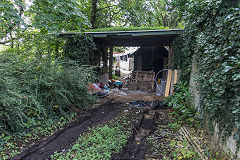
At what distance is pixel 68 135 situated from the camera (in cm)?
373

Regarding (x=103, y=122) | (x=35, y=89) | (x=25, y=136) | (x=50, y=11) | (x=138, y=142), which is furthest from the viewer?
(x=50, y=11)

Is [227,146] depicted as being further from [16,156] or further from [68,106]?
[68,106]

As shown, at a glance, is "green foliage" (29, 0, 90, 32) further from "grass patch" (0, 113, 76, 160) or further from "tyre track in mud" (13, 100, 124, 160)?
"tyre track in mud" (13, 100, 124, 160)

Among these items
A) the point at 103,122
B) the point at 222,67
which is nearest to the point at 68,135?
the point at 103,122

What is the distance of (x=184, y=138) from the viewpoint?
3.49 metres

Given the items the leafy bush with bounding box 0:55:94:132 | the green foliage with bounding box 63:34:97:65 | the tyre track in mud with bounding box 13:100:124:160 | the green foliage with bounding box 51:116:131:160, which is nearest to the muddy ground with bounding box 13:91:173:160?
the tyre track in mud with bounding box 13:100:124:160

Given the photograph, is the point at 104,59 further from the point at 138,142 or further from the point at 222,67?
the point at 222,67

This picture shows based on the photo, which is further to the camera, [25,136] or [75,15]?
[75,15]

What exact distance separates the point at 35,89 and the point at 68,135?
5.63 feet

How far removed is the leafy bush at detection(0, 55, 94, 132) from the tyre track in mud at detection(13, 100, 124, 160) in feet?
2.12

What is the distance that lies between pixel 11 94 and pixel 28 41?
481cm

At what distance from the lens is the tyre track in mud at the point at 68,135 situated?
9.62ft

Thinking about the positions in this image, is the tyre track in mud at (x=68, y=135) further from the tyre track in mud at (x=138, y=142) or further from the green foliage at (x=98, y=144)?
the tyre track in mud at (x=138, y=142)

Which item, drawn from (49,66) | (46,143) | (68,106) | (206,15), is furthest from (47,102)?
(206,15)
